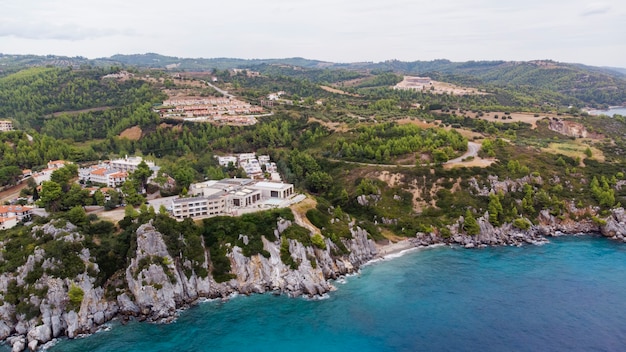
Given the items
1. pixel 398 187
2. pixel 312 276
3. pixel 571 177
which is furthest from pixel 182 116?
pixel 571 177

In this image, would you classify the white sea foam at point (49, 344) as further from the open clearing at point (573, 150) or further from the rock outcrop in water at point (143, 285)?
the open clearing at point (573, 150)

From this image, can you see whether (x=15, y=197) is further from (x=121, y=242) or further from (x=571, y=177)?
(x=571, y=177)

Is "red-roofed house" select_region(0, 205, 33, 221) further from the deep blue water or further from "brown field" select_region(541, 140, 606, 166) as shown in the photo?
"brown field" select_region(541, 140, 606, 166)

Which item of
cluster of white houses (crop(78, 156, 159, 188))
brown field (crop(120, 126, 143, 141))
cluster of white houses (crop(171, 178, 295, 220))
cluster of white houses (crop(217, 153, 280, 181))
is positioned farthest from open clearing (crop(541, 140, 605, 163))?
brown field (crop(120, 126, 143, 141))

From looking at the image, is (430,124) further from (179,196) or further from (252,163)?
(179,196)

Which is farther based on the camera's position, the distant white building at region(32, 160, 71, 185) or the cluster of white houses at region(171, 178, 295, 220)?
the distant white building at region(32, 160, 71, 185)

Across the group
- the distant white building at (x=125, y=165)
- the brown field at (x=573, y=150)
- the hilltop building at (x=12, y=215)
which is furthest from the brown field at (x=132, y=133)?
the brown field at (x=573, y=150)
